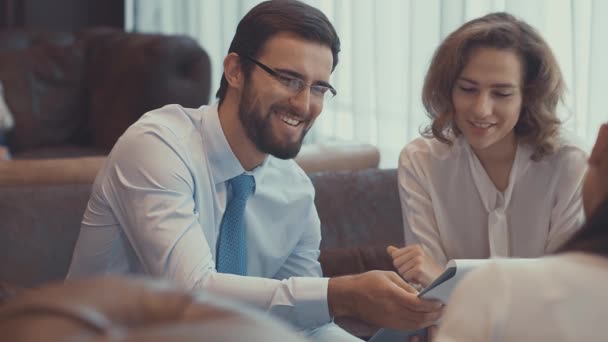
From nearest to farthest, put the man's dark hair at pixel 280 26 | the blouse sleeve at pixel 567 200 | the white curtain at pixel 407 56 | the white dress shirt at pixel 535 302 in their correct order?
the white dress shirt at pixel 535 302 < the man's dark hair at pixel 280 26 < the blouse sleeve at pixel 567 200 < the white curtain at pixel 407 56

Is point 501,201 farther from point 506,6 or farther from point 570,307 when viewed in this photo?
point 570,307

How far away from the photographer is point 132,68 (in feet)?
15.3

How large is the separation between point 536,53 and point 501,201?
40cm

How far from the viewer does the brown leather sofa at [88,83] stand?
15.1 ft

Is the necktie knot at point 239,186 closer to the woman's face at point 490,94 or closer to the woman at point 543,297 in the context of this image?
the woman's face at point 490,94

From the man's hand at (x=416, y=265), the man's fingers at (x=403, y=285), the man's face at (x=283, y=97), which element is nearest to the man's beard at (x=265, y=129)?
the man's face at (x=283, y=97)

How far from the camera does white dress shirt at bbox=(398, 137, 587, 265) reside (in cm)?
252

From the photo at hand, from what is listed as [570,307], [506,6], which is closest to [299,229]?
[506,6]

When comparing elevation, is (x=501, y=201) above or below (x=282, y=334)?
below

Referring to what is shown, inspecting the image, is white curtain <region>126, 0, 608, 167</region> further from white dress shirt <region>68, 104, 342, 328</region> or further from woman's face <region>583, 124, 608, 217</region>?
woman's face <region>583, 124, 608, 217</region>

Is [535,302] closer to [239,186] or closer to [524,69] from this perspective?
[239,186]

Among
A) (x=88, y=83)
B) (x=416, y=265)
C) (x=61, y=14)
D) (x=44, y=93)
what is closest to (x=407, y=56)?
(x=416, y=265)

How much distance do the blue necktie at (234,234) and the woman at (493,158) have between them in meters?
0.48

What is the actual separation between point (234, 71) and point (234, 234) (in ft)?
1.33
